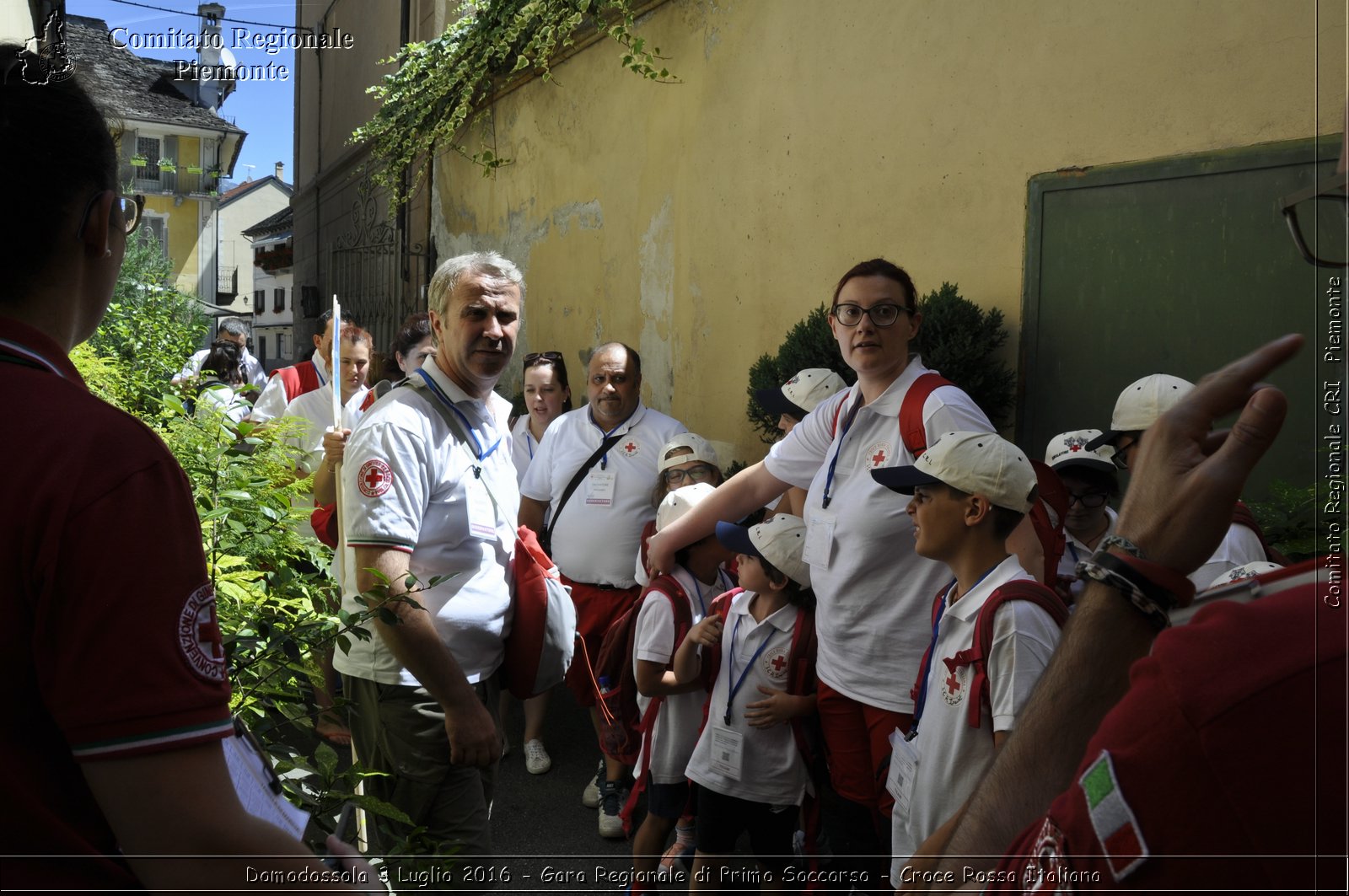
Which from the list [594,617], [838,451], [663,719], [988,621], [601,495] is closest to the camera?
[988,621]

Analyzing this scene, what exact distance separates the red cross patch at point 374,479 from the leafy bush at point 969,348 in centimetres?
272

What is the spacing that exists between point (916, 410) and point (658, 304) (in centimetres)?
466

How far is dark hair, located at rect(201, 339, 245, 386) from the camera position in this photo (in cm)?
970

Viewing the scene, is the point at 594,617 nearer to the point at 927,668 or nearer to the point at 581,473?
the point at 581,473

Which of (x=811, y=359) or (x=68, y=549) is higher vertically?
(x=811, y=359)

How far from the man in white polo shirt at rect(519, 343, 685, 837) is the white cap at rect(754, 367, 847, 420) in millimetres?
745

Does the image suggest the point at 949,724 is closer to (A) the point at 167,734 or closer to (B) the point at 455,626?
(B) the point at 455,626

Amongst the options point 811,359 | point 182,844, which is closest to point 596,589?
point 811,359

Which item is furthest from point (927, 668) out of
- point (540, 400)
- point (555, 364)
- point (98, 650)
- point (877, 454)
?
point (555, 364)

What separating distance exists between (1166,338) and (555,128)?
6.48 meters

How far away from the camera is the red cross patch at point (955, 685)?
8.32 ft

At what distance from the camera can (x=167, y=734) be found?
40.3 inches

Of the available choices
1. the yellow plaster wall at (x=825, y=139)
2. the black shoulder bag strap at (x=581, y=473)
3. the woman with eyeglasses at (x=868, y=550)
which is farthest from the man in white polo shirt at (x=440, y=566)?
the yellow plaster wall at (x=825, y=139)

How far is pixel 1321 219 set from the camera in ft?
3.45
